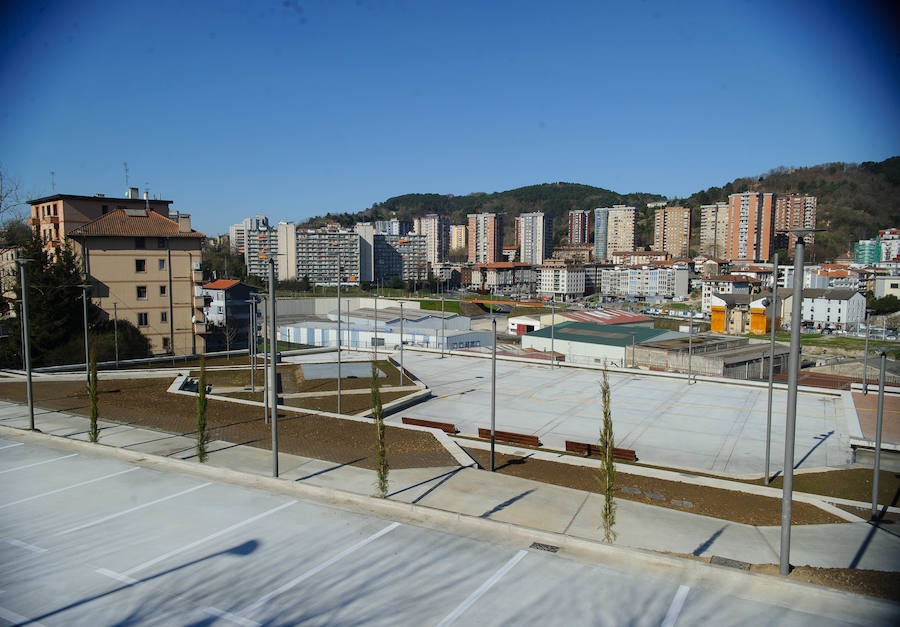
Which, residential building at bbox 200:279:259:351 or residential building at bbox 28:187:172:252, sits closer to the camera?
residential building at bbox 28:187:172:252

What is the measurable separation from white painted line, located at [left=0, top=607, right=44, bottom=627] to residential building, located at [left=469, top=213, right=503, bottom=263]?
180 metres

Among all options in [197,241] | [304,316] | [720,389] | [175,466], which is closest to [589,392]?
[720,389]

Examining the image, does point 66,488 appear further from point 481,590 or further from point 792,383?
point 792,383

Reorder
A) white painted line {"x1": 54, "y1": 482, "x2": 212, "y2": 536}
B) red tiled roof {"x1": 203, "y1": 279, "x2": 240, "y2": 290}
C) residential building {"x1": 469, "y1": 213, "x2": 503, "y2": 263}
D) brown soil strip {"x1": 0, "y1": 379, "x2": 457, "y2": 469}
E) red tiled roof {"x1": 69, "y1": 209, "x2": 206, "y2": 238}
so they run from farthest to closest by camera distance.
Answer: residential building {"x1": 469, "y1": 213, "x2": 503, "y2": 263} → red tiled roof {"x1": 203, "y1": 279, "x2": 240, "y2": 290} → red tiled roof {"x1": 69, "y1": 209, "x2": 206, "y2": 238} → brown soil strip {"x1": 0, "y1": 379, "x2": 457, "y2": 469} → white painted line {"x1": 54, "y1": 482, "x2": 212, "y2": 536}

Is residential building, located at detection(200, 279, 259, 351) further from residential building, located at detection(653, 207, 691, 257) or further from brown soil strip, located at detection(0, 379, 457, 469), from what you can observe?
residential building, located at detection(653, 207, 691, 257)

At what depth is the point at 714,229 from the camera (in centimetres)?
16188

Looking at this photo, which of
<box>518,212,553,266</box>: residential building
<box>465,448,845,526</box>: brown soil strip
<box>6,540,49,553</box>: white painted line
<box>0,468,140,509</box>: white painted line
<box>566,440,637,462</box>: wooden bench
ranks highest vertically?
<box>518,212,553,266</box>: residential building

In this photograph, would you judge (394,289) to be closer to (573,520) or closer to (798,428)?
(798,428)

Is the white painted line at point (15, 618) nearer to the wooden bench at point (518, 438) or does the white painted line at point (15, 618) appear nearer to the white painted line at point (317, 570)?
the white painted line at point (317, 570)

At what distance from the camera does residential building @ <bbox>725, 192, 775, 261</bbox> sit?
138 metres

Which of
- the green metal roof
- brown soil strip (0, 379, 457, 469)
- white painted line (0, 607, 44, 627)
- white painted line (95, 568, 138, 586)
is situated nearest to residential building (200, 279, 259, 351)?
brown soil strip (0, 379, 457, 469)

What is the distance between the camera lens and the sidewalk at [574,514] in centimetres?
1072

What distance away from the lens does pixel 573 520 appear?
11648mm

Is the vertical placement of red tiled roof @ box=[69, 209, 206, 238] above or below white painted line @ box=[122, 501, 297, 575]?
above
